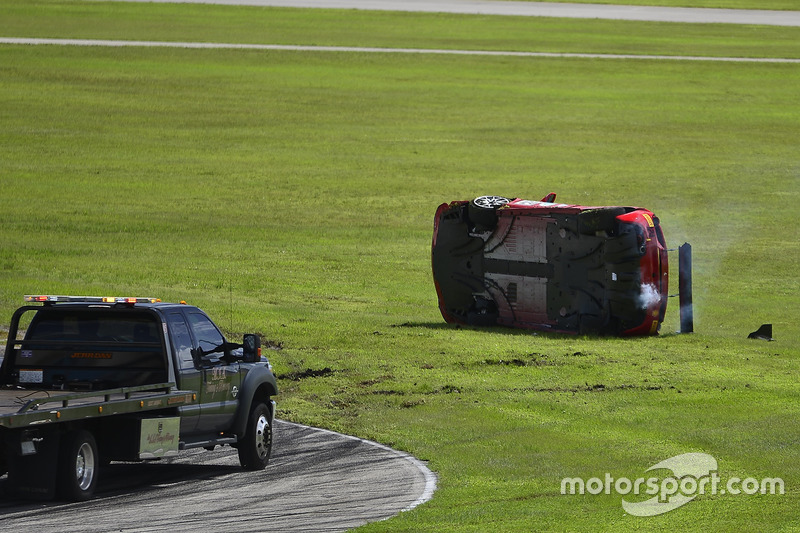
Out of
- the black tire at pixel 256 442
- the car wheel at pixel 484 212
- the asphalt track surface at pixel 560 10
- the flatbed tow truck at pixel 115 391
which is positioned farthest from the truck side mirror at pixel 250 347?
the asphalt track surface at pixel 560 10

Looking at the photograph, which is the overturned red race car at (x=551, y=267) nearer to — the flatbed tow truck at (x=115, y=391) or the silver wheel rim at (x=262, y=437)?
the flatbed tow truck at (x=115, y=391)

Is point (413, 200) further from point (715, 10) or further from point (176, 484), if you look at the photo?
point (715, 10)

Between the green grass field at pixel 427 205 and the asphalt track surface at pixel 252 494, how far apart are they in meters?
0.59

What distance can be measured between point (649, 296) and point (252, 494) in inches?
450

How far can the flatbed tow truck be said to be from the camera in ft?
41.1

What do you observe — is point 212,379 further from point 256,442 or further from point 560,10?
point 560,10

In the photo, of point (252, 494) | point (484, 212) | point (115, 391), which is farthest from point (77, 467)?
point (484, 212)

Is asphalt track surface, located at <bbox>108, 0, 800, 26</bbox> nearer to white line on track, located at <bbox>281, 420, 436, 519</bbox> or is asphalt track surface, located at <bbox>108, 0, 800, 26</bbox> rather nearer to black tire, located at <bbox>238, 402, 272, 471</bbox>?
white line on track, located at <bbox>281, 420, 436, 519</bbox>

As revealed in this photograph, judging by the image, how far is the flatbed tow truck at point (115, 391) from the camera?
12.5 m

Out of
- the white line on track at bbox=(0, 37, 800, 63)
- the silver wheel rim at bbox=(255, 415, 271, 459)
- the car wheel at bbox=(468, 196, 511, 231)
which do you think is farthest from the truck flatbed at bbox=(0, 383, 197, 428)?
the white line on track at bbox=(0, 37, 800, 63)

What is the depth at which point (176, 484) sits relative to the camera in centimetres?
1399

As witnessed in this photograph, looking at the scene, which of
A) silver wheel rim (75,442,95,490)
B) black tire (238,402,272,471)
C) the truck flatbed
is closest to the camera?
the truck flatbed

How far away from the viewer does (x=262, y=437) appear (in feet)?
49.7

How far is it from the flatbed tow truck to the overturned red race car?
9256 mm
